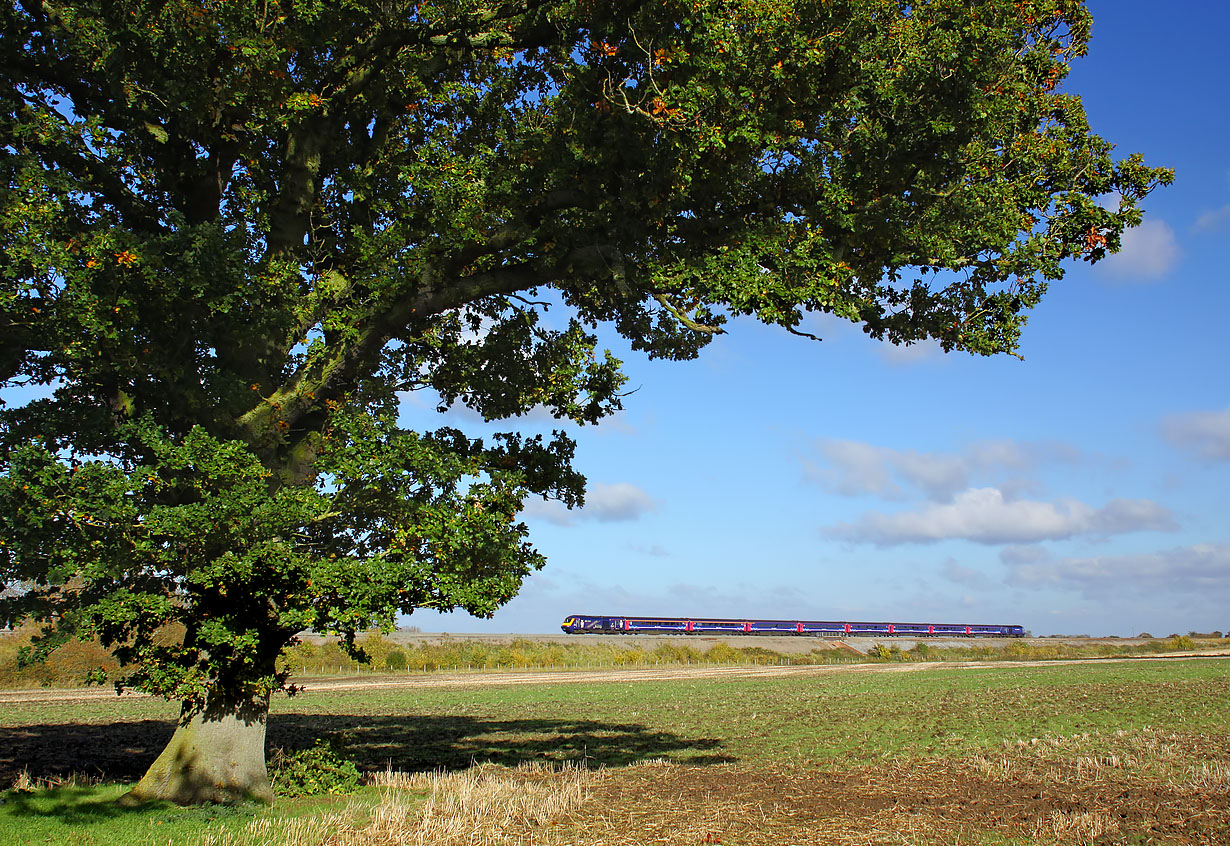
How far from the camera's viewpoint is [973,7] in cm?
1305

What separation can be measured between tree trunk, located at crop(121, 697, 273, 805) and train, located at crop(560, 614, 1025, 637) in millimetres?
86072

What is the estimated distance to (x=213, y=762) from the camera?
15133 mm

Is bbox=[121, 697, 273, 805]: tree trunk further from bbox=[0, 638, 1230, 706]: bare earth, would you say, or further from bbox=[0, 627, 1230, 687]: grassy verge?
bbox=[0, 627, 1230, 687]: grassy verge

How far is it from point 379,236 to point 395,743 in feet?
48.3

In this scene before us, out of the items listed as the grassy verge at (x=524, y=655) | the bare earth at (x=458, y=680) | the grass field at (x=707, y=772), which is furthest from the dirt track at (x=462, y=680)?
the grass field at (x=707, y=772)

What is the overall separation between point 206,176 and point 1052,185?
1542 centimetres

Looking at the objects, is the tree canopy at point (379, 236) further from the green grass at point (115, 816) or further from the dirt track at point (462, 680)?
the dirt track at point (462, 680)

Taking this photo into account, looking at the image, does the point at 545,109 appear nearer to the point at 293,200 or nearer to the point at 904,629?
the point at 293,200

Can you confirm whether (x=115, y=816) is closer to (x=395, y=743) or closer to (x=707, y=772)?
(x=707, y=772)

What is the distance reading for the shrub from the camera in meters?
15.8

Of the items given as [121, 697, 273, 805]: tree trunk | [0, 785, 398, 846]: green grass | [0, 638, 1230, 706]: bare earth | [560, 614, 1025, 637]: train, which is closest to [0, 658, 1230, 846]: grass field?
[0, 785, 398, 846]: green grass

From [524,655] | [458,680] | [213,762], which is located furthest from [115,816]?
[524,655]

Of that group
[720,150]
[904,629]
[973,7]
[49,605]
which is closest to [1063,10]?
[973,7]

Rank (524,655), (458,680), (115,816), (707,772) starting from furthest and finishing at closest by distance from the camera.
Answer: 1. (524,655)
2. (458,680)
3. (707,772)
4. (115,816)
